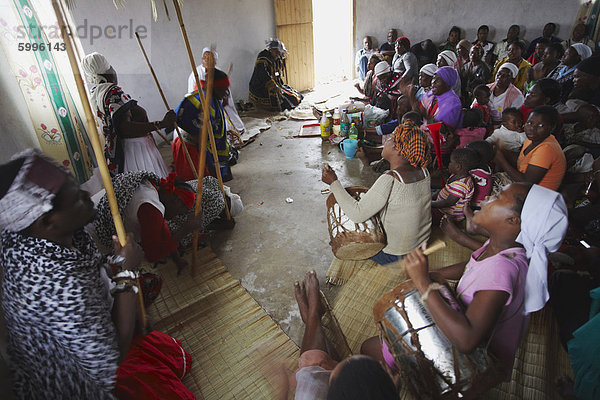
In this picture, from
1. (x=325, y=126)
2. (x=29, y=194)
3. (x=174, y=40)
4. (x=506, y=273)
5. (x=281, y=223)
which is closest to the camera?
(x=29, y=194)

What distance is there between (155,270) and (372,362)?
266cm

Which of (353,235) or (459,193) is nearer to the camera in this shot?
(353,235)

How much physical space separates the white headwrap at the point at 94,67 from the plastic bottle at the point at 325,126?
11.7ft

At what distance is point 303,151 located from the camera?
5949mm

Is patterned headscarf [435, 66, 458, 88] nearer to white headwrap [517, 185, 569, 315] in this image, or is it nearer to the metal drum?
white headwrap [517, 185, 569, 315]

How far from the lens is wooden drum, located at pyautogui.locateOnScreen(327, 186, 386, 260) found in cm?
251

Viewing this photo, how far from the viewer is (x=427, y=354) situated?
155cm

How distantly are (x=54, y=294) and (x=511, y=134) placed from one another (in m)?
4.49

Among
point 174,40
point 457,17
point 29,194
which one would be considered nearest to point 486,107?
point 29,194

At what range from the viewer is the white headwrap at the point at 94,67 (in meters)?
3.40

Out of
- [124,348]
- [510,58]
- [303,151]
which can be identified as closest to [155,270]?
[124,348]

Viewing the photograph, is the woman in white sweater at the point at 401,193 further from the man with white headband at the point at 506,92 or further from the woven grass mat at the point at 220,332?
the man with white headband at the point at 506,92

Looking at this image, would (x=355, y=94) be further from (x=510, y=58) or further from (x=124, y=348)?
(x=124, y=348)

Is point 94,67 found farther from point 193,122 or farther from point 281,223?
point 281,223
